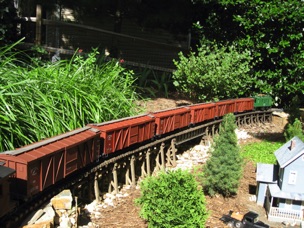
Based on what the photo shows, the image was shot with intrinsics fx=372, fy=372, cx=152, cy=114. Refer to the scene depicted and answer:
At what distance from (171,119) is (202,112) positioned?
2363 mm

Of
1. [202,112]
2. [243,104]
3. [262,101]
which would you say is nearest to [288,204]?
[202,112]

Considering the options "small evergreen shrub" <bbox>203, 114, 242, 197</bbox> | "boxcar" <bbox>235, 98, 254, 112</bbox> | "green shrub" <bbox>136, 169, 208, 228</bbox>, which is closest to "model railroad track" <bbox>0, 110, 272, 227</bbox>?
"green shrub" <bbox>136, 169, 208, 228</bbox>

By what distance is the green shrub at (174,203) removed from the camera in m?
5.74

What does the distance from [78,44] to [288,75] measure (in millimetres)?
11059

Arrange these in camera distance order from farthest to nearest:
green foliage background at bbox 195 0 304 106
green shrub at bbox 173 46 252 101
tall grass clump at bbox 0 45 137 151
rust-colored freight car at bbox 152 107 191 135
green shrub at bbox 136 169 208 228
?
green foliage background at bbox 195 0 304 106 < green shrub at bbox 173 46 252 101 < rust-colored freight car at bbox 152 107 191 135 < tall grass clump at bbox 0 45 137 151 < green shrub at bbox 136 169 208 228

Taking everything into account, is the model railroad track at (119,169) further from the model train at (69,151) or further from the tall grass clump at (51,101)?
the tall grass clump at (51,101)

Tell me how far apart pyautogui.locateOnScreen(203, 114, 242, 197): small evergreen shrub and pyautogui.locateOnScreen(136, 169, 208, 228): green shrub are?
2476mm

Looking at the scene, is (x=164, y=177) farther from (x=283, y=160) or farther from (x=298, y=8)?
(x=298, y=8)

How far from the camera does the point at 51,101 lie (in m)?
7.91

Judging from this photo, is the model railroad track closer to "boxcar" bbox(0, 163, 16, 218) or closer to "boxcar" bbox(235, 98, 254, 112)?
"boxcar" bbox(0, 163, 16, 218)

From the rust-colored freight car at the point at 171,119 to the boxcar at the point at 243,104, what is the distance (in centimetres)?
443

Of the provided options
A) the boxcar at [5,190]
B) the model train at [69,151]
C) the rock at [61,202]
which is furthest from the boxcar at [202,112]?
the boxcar at [5,190]

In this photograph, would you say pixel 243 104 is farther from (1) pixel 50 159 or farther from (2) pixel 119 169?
(1) pixel 50 159

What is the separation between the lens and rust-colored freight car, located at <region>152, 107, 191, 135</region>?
10.4 metres
